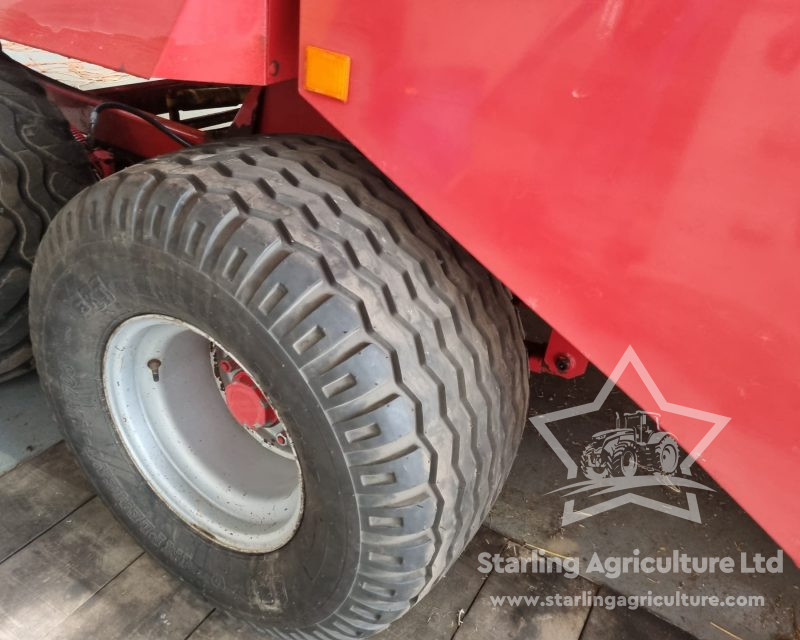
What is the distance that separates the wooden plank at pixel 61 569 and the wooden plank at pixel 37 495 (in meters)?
0.03

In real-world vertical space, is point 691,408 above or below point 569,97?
below

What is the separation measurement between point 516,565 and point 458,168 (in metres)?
1.12

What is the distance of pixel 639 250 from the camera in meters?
0.77

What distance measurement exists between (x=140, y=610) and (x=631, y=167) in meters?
1.35

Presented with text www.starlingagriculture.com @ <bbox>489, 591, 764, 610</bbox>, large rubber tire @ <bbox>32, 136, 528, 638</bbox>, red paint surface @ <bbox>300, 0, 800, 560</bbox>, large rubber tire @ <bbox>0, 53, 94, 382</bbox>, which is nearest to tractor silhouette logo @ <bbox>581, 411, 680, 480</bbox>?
text www.starlingagriculture.com @ <bbox>489, 591, 764, 610</bbox>

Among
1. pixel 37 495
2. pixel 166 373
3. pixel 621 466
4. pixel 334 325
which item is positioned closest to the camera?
pixel 334 325

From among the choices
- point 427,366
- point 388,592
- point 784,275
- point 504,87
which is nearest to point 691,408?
point 784,275

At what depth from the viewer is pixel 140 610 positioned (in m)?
1.43

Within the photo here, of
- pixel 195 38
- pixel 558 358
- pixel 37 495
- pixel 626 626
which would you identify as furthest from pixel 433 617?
pixel 195 38

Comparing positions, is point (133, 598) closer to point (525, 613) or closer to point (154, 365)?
point (154, 365)

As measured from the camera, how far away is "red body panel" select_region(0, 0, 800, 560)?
67 cm

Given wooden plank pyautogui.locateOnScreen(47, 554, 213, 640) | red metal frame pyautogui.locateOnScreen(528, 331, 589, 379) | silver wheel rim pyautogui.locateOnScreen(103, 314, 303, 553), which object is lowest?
wooden plank pyautogui.locateOnScreen(47, 554, 213, 640)

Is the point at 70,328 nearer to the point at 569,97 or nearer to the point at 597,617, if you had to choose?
the point at 569,97

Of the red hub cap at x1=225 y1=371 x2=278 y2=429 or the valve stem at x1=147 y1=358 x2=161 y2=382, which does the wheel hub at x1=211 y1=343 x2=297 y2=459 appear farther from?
the valve stem at x1=147 y1=358 x2=161 y2=382
